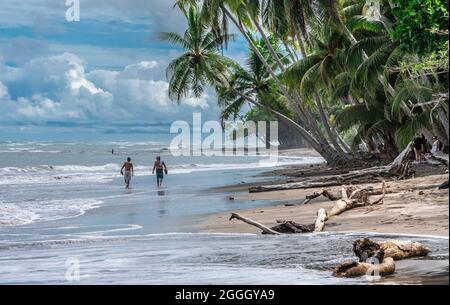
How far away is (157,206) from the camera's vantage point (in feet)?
66.0

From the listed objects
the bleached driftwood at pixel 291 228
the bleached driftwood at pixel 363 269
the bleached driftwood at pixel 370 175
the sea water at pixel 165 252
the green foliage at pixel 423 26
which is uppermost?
the green foliage at pixel 423 26

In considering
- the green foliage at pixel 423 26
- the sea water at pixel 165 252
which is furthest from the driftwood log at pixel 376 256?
the green foliage at pixel 423 26

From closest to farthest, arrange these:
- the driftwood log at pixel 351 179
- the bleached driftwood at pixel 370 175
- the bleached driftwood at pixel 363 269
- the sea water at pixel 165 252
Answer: the bleached driftwood at pixel 363 269 < the sea water at pixel 165 252 < the bleached driftwood at pixel 370 175 < the driftwood log at pixel 351 179

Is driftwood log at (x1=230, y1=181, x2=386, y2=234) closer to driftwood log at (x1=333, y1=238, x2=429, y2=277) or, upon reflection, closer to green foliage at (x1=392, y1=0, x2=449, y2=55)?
green foliage at (x1=392, y1=0, x2=449, y2=55)

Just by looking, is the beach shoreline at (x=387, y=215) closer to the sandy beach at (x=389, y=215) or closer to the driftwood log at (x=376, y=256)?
the sandy beach at (x=389, y=215)

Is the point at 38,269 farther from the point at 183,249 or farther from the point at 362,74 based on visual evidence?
the point at 362,74

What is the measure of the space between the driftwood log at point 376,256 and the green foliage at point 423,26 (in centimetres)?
406

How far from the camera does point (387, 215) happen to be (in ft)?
41.4

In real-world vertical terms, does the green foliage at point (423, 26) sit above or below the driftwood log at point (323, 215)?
above

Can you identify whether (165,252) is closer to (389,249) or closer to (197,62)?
(389,249)

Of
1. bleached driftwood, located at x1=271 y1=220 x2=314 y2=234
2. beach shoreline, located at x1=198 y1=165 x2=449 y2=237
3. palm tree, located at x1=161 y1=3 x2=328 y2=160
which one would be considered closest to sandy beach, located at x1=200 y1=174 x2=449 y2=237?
beach shoreline, located at x1=198 y1=165 x2=449 y2=237

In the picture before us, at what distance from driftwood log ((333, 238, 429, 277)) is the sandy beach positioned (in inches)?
75.8

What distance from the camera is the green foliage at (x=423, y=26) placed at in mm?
10531

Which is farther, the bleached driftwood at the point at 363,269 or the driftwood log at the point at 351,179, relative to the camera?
the driftwood log at the point at 351,179
